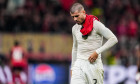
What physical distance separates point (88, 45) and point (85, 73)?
0.49 meters

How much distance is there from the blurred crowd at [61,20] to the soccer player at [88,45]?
32.7 feet

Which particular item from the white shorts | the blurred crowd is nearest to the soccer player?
the white shorts

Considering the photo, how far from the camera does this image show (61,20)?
68.4ft

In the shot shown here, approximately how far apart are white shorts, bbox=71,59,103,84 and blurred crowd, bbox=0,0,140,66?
32.6ft

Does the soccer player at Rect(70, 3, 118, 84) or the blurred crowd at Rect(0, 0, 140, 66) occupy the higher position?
the blurred crowd at Rect(0, 0, 140, 66)

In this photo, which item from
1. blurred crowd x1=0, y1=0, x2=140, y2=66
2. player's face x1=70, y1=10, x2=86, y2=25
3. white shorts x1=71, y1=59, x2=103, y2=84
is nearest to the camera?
player's face x1=70, y1=10, x2=86, y2=25

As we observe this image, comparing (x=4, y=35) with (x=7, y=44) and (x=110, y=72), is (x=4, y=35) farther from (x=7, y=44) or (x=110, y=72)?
(x=110, y=72)

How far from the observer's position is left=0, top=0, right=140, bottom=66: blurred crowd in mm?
19547

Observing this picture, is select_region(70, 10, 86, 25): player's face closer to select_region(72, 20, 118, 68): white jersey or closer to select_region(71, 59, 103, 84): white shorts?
select_region(72, 20, 118, 68): white jersey

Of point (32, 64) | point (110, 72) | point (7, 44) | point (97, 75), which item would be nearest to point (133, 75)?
point (110, 72)

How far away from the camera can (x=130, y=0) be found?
24531mm

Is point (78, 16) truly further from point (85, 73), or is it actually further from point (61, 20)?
point (61, 20)

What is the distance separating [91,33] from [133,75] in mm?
9557

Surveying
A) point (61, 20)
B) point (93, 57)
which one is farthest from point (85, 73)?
point (61, 20)
